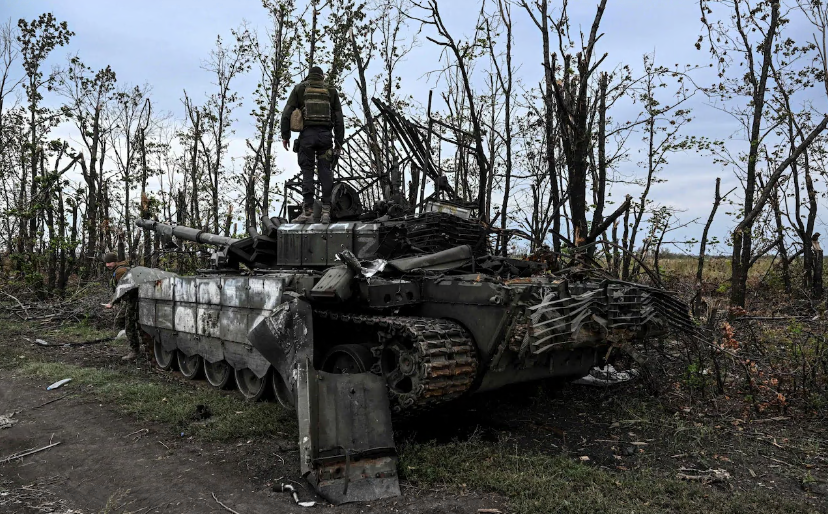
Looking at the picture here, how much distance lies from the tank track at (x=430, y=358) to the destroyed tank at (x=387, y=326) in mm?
15

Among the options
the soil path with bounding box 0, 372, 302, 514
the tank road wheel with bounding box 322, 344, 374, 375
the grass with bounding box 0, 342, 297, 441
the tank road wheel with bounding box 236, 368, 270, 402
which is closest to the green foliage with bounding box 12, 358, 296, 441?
the grass with bounding box 0, 342, 297, 441

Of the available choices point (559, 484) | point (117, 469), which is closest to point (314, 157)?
point (117, 469)

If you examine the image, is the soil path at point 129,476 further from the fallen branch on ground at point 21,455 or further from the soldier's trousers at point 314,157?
the soldier's trousers at point 314,157

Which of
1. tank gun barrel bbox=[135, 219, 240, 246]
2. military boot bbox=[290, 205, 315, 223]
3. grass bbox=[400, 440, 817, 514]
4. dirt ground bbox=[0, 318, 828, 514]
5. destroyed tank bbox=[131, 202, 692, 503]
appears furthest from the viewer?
tank gun barrel bbox=[135, 219, 240, 246]

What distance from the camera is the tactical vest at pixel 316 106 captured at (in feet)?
30.6

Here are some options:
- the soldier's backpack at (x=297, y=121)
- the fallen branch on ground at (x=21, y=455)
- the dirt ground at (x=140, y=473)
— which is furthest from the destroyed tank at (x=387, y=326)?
the fallen branch on ground at (x=21, y=455)

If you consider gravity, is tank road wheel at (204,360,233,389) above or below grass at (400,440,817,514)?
above

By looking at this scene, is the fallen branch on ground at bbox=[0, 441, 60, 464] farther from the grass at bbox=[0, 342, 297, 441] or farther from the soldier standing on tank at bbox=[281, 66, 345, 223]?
the soldier standing on tank at bbox=[281, 66, 345, 223]

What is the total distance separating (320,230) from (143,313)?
5.06m

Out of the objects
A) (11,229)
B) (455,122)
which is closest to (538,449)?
(455,122)

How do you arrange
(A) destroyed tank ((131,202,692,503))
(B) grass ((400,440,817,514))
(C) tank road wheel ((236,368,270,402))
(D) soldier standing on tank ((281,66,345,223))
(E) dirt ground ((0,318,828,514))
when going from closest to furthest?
1. (B) grass ((400,440,817,514))
2. (E) dirt ground ((0,318,828,514))
3. (A) destroyed tank ((131,202,692,503))
4. (C) tank road wheel ((236,368,270,402))
5. (D) soldier standing on tank ((281,66,345,223))

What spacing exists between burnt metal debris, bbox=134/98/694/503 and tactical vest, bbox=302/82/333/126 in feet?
3.58

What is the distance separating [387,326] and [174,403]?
3.66 metres

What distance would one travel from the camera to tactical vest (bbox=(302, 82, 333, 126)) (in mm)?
9328
